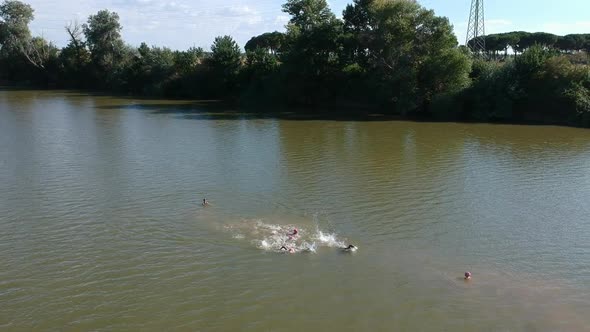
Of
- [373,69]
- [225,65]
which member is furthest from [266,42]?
[373,69]

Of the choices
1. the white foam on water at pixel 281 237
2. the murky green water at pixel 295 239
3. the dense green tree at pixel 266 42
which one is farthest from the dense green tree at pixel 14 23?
the white foam on water at pixel 281 237

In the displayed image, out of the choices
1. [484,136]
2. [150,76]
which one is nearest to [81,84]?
[150,76]

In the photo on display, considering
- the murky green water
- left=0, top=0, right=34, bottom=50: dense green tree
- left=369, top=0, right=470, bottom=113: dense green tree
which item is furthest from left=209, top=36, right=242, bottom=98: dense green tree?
left=0, top=0, right=34, bottom=50: dense green tree

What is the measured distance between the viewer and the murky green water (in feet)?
49.3

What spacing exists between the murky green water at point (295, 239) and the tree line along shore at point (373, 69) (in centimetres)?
1352

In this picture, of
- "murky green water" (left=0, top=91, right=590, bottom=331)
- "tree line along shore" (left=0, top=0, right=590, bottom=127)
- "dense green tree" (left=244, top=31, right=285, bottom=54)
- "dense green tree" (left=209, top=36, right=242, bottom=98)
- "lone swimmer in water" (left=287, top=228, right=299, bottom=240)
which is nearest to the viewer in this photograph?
"murky green water" (left=0, top=91, right=590, bottom=331)

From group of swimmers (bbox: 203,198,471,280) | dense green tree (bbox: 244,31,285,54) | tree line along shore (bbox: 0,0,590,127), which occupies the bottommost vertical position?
group of swimmers (bbox: 203,198,471,280)

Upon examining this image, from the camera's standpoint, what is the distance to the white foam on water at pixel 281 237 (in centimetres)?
1935

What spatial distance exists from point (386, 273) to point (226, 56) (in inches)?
2497

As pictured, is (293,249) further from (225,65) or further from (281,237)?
(225,65)

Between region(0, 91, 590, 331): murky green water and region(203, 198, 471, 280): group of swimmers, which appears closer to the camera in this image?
region(0, 91, 590, 331): murky green water

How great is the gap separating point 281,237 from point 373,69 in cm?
4336

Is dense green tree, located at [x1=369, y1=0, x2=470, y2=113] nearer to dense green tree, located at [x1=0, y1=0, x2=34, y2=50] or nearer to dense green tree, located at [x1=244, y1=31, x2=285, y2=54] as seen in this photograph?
dense green tree, located at [x1=244, y1=31, x2=285, y2=54]

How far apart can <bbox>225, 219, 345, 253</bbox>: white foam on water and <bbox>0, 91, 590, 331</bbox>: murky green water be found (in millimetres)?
98
